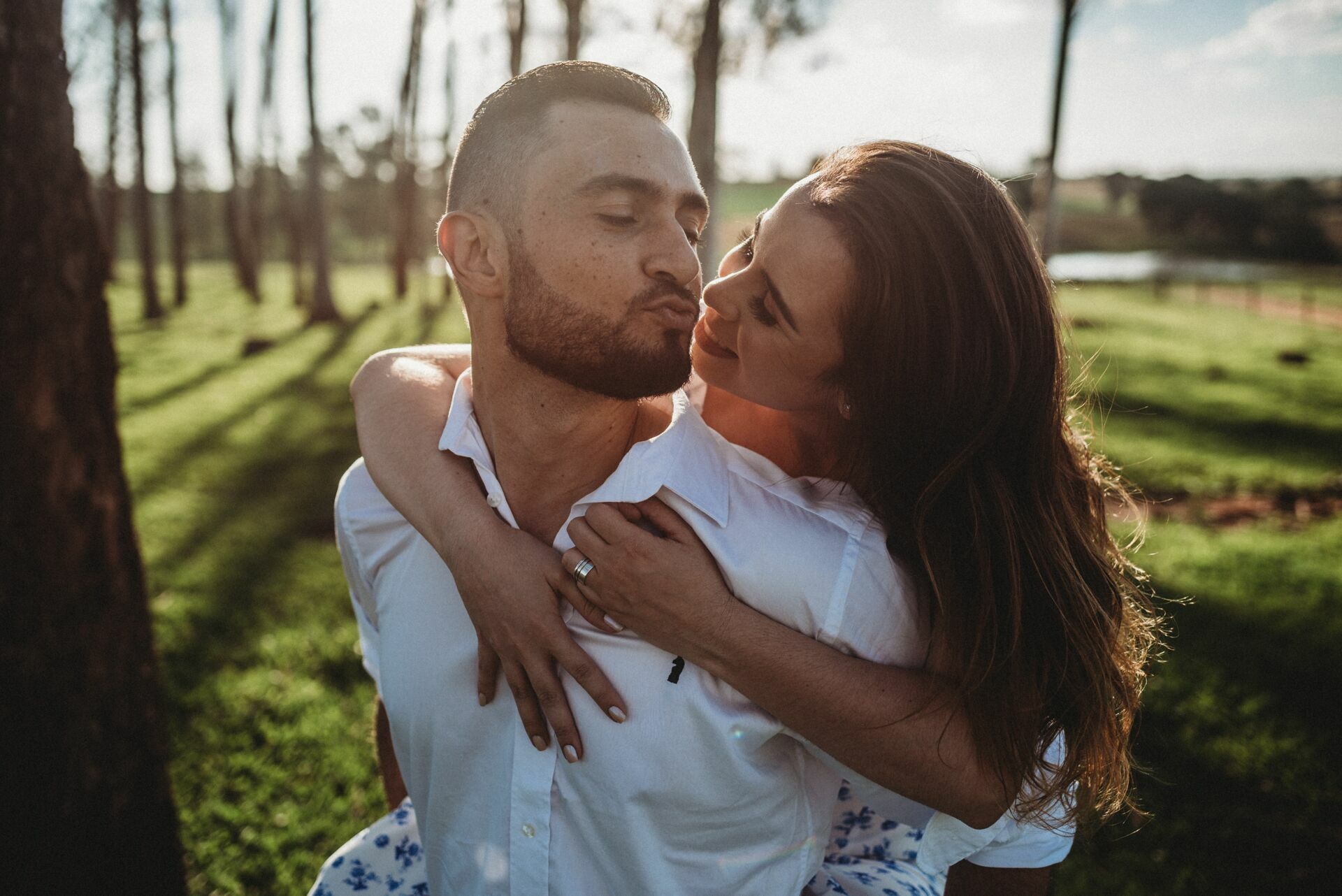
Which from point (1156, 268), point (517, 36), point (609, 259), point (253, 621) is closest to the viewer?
point (609, 259)

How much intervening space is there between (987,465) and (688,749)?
0.95m

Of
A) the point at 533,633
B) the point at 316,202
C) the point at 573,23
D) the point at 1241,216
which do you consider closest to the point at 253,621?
the point at 533,633

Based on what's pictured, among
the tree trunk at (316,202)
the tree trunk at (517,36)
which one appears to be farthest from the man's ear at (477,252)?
the tree trunk at (316,202)

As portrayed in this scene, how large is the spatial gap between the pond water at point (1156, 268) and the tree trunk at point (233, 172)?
29.6m

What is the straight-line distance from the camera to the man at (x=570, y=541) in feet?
6.11

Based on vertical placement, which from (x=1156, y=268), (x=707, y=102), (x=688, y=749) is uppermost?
(x=707, y=102)

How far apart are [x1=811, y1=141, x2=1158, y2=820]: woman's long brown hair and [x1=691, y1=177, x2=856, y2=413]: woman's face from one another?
0.05m

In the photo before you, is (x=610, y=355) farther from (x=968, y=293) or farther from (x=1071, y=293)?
(x=1071, y=293)

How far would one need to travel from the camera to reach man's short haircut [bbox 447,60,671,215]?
221cm

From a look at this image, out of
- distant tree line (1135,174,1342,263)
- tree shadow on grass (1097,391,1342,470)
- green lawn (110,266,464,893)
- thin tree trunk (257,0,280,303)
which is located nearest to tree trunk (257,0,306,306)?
thin tree trunk (257,0,280,303)

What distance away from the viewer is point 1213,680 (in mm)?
4828

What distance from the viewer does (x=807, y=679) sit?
1714mm

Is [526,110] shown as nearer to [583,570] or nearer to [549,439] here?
[549,439]

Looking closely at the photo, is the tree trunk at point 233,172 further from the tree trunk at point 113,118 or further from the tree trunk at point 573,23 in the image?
the tree trunk at point 573,23
